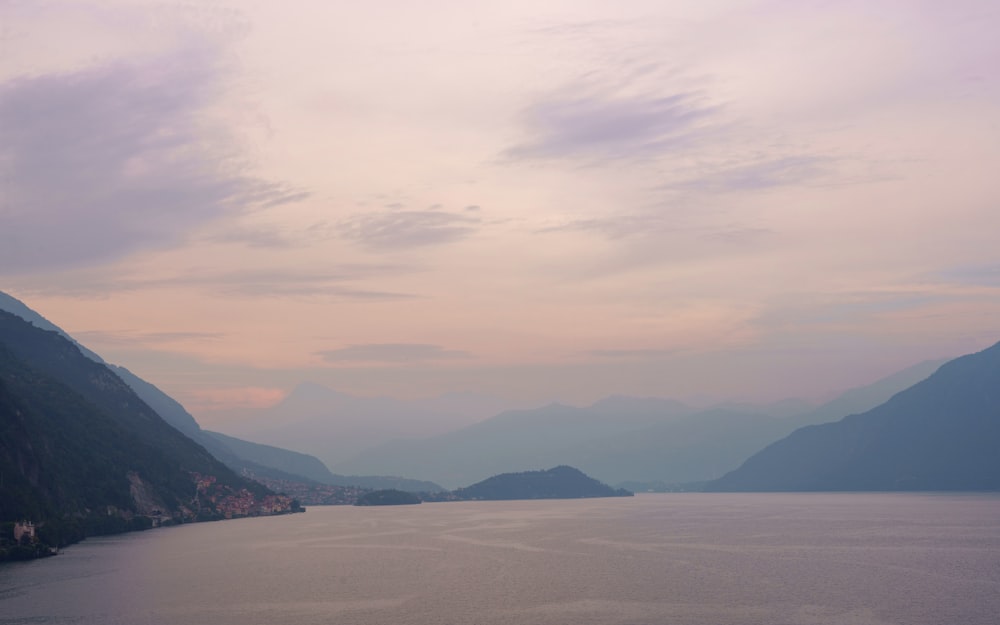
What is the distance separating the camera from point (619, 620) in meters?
116

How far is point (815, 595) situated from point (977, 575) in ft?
130

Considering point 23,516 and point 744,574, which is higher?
point 23,516

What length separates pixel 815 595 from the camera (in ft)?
438

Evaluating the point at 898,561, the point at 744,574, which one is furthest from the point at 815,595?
the point at 898,561

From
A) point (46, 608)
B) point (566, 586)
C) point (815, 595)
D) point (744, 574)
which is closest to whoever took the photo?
point (46, 608)

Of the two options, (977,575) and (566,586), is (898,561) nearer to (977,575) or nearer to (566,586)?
(977,575)

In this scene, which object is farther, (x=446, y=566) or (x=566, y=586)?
(x=446, y=566)

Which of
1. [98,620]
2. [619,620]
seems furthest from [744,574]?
[98,620]

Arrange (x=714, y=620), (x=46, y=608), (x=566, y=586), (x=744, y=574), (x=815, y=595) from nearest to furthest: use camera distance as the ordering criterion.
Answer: (x=714, y=620) < (x=46, y=608) < (x=815, y=595) < (x=566, y=586) < (x=744, y=574)

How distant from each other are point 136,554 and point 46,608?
80090 mm

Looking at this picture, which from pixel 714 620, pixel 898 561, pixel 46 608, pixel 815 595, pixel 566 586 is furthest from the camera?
pixel 898 561

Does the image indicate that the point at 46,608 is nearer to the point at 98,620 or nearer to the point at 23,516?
the point at 98,620

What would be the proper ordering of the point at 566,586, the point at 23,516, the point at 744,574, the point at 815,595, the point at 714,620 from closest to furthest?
1. the point at 714,620
2. the point at 815,595
3. the point at 566,586
4. the point at 744,574
5. the point at 23,516

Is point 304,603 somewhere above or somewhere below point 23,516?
below
